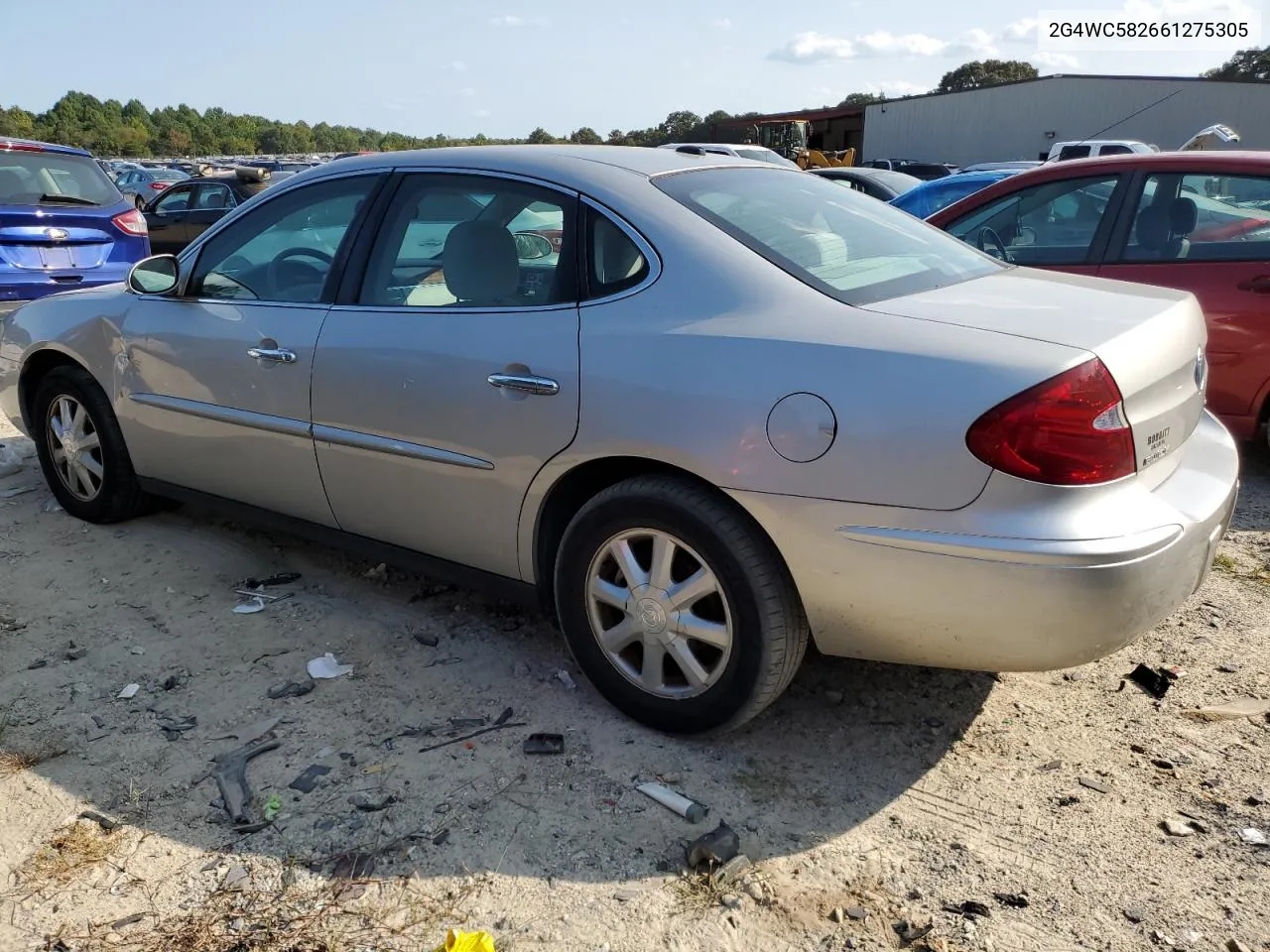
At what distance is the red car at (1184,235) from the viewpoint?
4840mm

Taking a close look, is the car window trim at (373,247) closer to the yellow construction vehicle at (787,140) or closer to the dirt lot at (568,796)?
the dirt lot at (568,796)

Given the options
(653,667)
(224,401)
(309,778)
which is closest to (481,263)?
(224,401)

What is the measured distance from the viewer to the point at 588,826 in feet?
8.38

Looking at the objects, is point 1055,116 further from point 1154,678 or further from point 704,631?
point 704,631

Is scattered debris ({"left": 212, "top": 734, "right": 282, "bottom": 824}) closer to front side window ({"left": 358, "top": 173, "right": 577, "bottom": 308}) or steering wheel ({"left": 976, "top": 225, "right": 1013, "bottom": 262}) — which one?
front side window ({"left": 358, "top": 173, "right": 577, "bottom": 308})

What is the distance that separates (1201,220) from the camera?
5051 millimetres

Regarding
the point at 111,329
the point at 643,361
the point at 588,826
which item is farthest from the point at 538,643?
the point at 111,329

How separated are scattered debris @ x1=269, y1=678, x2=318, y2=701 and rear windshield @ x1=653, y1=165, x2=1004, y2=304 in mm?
1922

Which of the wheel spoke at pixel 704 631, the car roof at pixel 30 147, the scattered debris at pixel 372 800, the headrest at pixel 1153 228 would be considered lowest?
the scattered debris at pixel 372 800

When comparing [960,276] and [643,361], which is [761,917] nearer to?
[643,361]

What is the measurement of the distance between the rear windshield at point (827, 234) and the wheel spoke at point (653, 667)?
1.08 metres

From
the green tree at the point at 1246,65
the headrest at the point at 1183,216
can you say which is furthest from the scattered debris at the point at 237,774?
the green tree at the point at 1246,65

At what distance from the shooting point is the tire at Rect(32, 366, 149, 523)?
4445 mm

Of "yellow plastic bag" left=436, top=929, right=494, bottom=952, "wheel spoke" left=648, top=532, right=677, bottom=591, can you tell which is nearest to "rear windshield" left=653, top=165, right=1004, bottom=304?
"wheel spoke" left=648, top=532, right=677, bottom=591
